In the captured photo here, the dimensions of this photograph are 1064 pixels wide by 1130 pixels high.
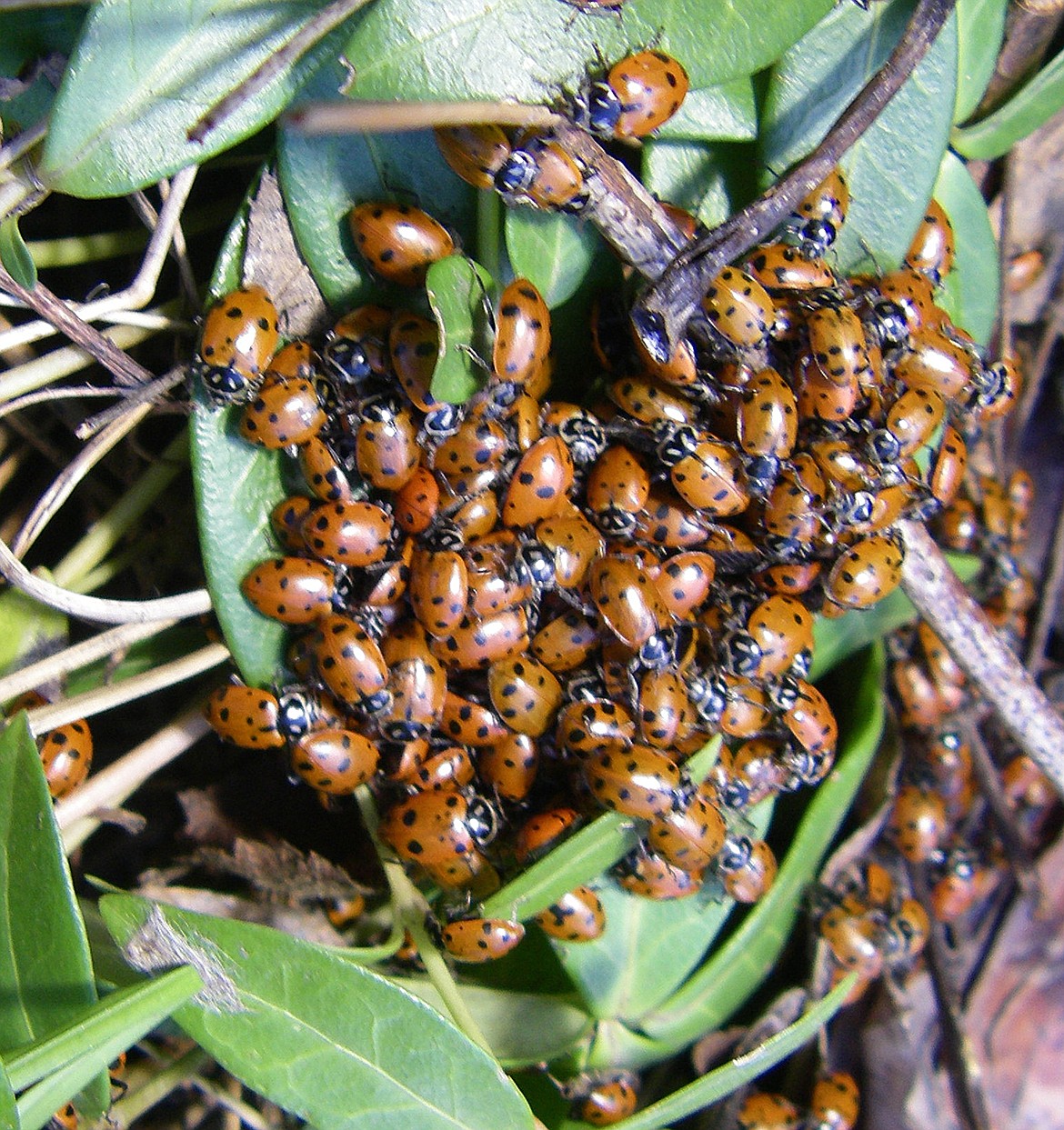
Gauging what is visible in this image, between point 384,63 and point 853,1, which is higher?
point 853,1

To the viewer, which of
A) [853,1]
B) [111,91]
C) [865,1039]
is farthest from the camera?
[865,1039]

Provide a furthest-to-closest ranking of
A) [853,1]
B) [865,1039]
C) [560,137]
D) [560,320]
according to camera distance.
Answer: [865,1039]
[560,320]
[853,1]
[560,137]

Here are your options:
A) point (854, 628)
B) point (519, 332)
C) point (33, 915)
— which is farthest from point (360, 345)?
point (854, 628)

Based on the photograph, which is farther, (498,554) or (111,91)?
(498,554)

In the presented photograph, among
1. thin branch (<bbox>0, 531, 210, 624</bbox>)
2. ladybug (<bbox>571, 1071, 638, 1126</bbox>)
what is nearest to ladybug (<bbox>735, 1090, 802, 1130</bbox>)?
ladybug (<bbox>571, 1071, 638, 1126</bbox>)

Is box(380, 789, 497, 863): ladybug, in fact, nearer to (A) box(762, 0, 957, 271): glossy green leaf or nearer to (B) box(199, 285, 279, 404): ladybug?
(B) box(199, 285, 279, 404): ladybug

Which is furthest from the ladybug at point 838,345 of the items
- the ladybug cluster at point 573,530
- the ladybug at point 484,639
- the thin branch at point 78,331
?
the thin branch at point 78,331

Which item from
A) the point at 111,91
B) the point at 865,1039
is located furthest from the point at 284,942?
the point at 865,1039

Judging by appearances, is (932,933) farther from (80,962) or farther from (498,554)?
(80,962)
